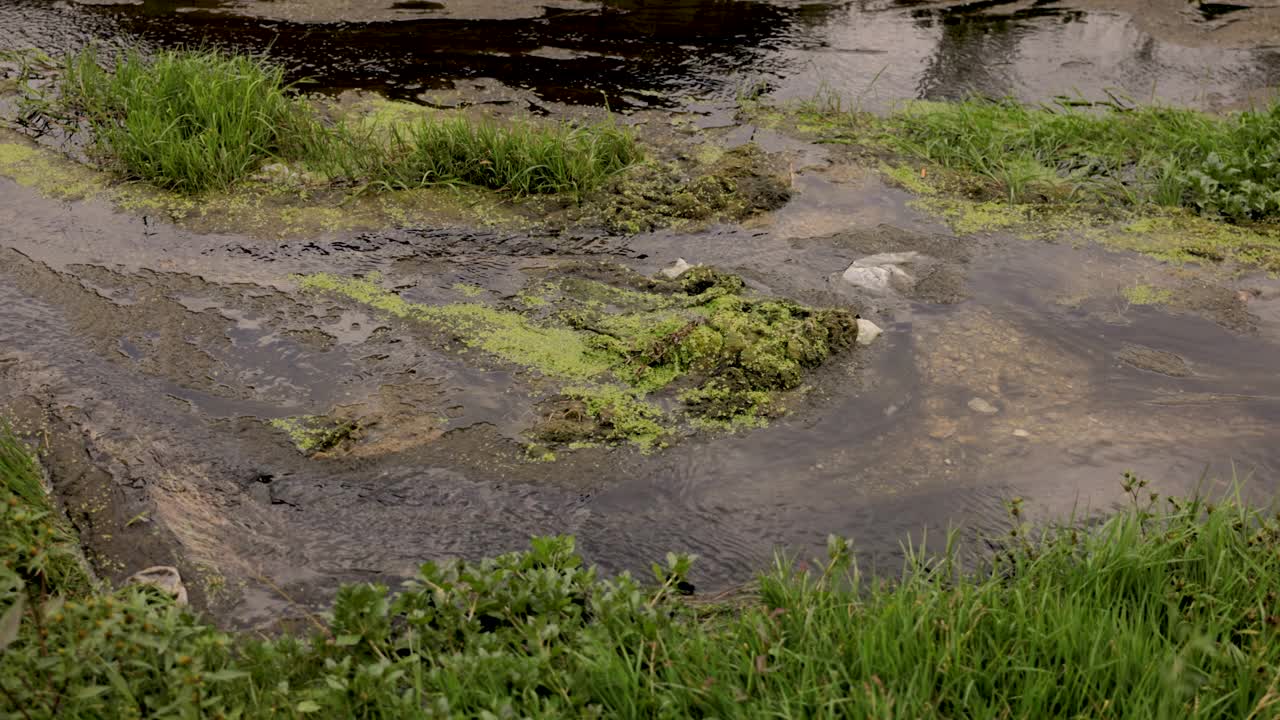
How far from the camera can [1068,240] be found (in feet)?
13.9

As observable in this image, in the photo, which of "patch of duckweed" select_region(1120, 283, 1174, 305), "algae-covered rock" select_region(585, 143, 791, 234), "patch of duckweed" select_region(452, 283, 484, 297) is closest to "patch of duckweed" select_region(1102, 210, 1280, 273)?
"patch of duckweed" select_region(1120, 283, 1174, 305)

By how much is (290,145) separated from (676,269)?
7.11ft

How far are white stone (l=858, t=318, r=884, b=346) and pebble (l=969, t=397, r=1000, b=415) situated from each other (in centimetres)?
45

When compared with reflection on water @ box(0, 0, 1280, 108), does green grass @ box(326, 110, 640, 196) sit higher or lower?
lower

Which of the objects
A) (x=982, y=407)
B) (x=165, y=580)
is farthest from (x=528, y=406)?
(x=982, y=407)

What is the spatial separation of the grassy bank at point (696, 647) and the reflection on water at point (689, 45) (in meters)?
3.85

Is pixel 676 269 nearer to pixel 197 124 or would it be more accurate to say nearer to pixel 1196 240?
pixel 1196 240

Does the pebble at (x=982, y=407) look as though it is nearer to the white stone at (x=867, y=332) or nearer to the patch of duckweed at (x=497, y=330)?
the white stone at (x=867, y=332)

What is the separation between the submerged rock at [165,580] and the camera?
2406 millimetres

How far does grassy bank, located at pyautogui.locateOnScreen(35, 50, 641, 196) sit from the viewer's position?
4.59m

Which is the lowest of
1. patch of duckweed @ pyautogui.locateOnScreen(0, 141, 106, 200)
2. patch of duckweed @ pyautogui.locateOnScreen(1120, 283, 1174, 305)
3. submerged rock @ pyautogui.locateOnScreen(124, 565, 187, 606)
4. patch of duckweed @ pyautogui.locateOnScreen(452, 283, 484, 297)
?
submerged rock @ pyautogui.locateOnScreen(124, 565, 187, 606)

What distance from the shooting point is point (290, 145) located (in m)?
4.87

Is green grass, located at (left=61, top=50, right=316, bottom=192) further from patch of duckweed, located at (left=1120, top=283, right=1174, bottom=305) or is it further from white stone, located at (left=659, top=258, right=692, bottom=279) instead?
patch of duckweed, located at (left=1120, top=283, right=1174, bottom=305)

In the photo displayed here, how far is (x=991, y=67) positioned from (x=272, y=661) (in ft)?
18.1
